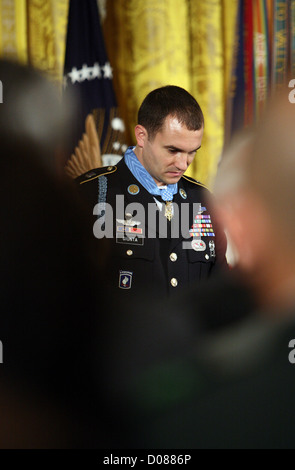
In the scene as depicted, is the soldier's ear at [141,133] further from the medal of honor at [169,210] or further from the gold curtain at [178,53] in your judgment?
the gold curtain at [178,53]

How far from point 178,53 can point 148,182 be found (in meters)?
1.22

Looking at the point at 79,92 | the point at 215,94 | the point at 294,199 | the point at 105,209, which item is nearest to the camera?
the point at 294,199

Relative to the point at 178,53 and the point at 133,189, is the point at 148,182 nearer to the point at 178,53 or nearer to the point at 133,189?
the point at 133,189

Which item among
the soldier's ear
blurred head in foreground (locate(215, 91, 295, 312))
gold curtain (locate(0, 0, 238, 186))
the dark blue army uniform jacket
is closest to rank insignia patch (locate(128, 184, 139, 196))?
the dark blue army uniform jacket

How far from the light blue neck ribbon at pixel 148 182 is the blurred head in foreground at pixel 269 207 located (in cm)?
91

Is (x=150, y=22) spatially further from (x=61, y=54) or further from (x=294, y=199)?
(x=294, y=199)

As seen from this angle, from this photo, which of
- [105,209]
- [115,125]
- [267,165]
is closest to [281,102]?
[267,165]

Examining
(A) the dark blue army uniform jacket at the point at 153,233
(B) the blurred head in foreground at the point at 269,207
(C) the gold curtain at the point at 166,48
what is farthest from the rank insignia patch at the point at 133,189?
(C) the gold curtain at the point at 166,48

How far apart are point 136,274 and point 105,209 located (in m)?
0.16

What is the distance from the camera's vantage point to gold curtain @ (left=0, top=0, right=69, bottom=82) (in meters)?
2.10

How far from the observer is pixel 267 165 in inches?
12.3

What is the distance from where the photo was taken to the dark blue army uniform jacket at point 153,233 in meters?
1.22

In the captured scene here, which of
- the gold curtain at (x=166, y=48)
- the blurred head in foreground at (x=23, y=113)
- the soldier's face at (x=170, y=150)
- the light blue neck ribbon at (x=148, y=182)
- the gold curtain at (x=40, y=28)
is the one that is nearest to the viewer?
the blurred head in foreground at (x=23, y=113)

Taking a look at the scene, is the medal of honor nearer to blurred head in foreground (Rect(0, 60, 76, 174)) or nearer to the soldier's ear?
the soldier's ear
